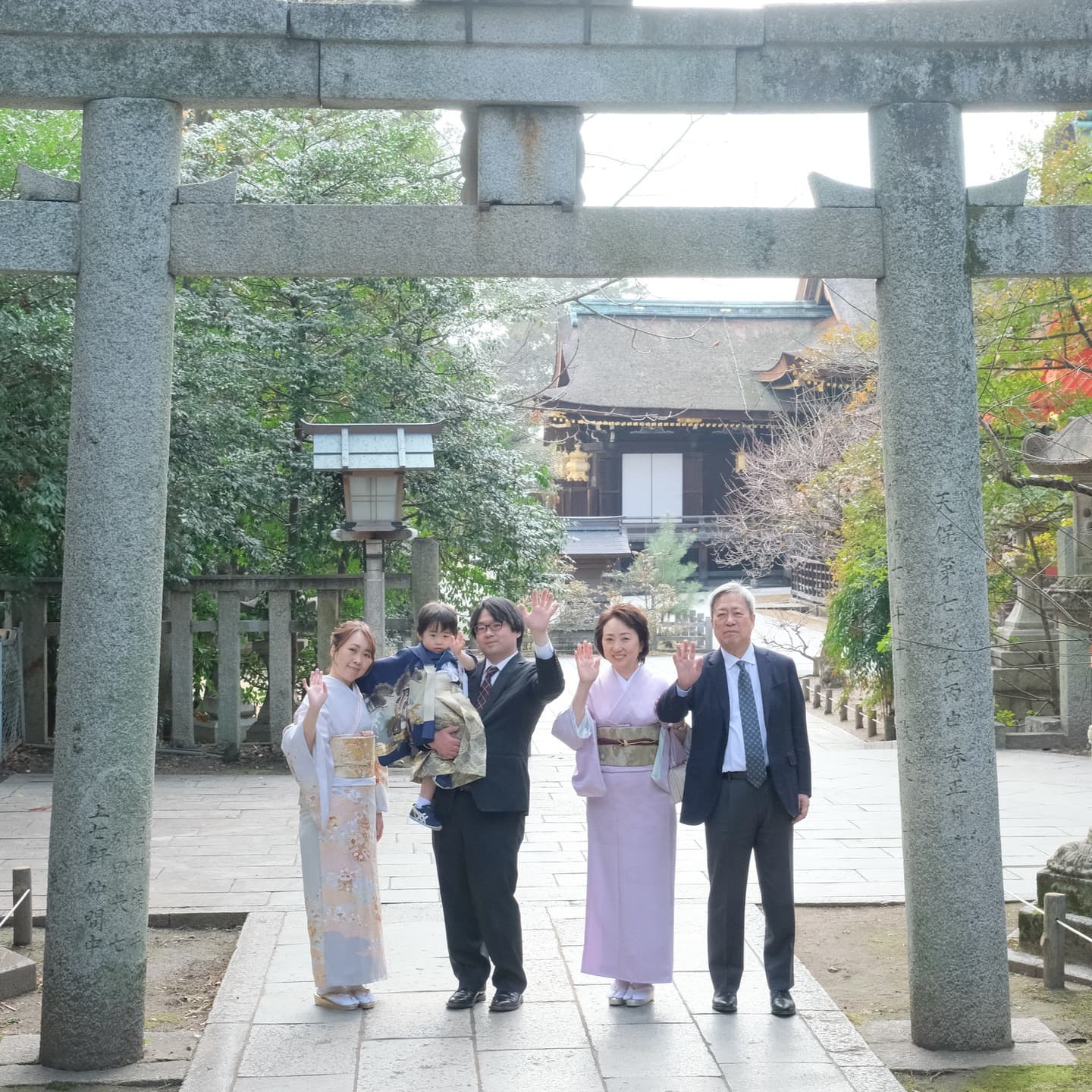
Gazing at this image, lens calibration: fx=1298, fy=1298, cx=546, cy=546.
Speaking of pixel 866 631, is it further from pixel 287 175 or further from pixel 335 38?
pixel 335 38

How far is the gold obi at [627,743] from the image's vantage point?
5.00 meters

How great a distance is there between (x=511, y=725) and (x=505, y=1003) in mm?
1042

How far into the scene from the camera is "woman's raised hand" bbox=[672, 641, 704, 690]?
193 inches

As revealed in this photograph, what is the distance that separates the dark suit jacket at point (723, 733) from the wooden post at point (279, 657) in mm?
6566

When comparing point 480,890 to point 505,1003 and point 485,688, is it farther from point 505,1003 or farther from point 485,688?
point 485,688

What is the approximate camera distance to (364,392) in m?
11.6

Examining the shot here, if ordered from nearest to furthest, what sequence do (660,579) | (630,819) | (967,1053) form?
(967,1053) → (630,819) → (660,579)

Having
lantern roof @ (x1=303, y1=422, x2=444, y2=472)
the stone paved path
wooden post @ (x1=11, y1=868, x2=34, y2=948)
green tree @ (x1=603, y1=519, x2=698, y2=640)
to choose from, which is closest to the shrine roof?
green tree @ (x1=603, y1=519, x2=698, y2=640)

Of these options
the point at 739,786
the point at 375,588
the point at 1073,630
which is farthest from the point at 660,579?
the point at 739,786

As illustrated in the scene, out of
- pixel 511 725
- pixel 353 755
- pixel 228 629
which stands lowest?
pixel 353 755

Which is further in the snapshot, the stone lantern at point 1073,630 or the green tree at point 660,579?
the green tree at point 660,579

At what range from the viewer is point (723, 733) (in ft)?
16.2

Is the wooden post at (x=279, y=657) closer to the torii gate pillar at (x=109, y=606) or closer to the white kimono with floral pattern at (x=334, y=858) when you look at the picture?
the white kimono with floral pattern at (x=334, y=858)

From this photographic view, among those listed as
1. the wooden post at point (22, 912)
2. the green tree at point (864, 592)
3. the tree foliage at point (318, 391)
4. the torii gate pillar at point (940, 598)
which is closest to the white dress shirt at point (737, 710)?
the torii gate pillar at point (940, 598)
